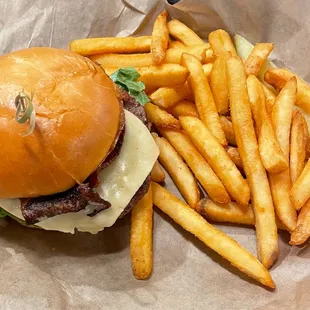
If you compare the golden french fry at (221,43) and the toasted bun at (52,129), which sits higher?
the golden french fry at (221,43)

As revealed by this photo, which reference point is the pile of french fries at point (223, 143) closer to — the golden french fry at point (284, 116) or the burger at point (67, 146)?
the golden french fry at point (284, 116)

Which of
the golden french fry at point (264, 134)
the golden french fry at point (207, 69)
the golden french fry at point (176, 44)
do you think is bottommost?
the golden french fry at point (176, 44)

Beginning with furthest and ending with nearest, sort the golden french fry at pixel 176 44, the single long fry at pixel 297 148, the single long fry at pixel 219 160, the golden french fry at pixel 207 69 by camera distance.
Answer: the golden french fry at pixel 176 44, the golden french fry at pixel 207 69, the single long fry at pixel 297 148, the single long fry at pixel 219 160

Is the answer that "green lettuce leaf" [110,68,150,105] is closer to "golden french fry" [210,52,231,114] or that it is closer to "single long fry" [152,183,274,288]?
"golden french fry" [210,52,231,114]

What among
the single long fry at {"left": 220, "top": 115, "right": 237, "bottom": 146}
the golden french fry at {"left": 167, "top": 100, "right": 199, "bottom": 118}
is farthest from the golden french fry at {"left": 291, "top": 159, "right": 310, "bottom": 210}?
the golden french fry at {"left": 167, "top": 100, "right": 199, "bottom": 118}

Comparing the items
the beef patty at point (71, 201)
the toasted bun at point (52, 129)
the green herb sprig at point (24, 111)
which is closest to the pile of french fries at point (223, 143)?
the beef patty at point (71, 201)

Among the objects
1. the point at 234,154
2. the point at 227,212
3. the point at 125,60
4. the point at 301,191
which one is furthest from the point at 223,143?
the point at 125,60
